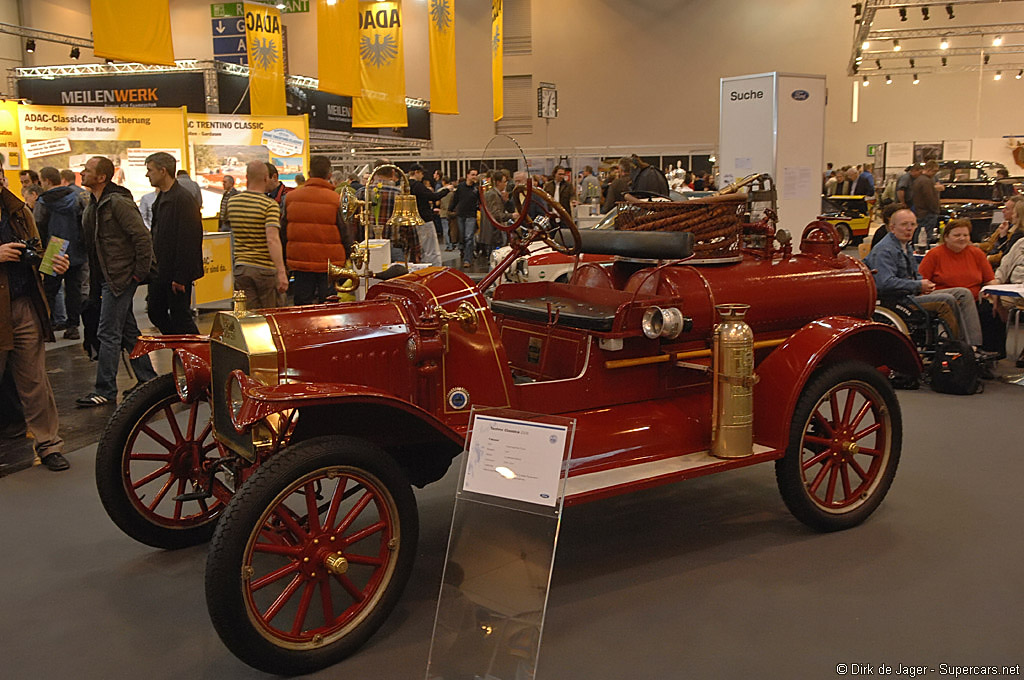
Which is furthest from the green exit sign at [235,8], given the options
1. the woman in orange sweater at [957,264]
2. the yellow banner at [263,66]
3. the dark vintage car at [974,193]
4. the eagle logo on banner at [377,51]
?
the woman in orange sweater at [957,264]

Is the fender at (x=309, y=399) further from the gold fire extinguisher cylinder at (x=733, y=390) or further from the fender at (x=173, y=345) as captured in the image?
the gold fire extinguisher cylinder at (x=733, y=390)

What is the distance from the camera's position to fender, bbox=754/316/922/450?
3291mm

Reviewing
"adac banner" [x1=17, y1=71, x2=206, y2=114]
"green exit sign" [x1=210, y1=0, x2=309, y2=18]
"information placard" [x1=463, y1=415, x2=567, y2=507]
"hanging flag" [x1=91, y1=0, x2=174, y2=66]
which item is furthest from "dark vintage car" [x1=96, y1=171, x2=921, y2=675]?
"green exit sign" [x1=210, y1=0, x2=309, y2=18]

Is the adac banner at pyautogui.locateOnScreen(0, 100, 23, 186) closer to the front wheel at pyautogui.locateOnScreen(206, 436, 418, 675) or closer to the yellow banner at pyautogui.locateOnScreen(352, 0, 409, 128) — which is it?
the yellow banner at pyautogui.locateOnScreen(352, 0, 409, 128)

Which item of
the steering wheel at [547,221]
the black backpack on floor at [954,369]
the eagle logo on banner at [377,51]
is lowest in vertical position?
the black backpack on floor at [954,369]

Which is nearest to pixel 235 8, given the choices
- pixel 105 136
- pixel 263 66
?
pixel 263 66

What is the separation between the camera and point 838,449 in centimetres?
350

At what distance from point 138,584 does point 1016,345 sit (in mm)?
6516

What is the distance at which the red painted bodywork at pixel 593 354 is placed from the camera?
2.82m

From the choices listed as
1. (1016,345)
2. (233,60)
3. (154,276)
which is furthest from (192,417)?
(233,60)

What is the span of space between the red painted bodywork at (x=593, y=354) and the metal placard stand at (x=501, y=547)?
17.3 inches

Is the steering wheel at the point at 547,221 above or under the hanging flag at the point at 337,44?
under

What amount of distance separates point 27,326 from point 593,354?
2922 millimetres

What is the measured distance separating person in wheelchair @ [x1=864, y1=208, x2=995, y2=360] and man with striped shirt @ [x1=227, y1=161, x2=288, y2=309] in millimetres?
4198
